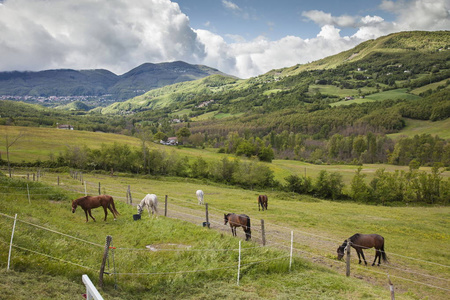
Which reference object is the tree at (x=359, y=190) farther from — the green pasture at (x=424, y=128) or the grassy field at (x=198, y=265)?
the green pasture at (x=424, y=128)

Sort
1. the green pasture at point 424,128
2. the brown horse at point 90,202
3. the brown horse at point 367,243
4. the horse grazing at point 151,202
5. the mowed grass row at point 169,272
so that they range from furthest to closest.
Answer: the green pasture at point 424,128 → the horse grazing at point 151,202 → the brown horse at point 90,202 → the brown horse at point 367,243 → the mowed grass row at point 169,272

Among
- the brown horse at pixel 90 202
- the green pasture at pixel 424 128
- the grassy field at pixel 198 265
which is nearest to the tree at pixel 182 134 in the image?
the grassy field at pixel 198 265

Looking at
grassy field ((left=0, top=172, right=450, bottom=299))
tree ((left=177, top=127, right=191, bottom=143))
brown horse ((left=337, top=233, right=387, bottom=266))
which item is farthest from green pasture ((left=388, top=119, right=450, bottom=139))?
grassy field ((left=0, top=172, right=450, bottom=299))

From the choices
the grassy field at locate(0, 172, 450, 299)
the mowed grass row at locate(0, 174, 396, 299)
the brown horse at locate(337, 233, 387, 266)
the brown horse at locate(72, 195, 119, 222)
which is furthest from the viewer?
the brown horse at locate(72, 195, 119, 222)

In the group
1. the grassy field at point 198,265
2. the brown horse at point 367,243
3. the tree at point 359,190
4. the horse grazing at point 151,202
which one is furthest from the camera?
the tree at point 359,190

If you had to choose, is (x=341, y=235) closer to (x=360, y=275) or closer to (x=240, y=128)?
(x=360, y=275)

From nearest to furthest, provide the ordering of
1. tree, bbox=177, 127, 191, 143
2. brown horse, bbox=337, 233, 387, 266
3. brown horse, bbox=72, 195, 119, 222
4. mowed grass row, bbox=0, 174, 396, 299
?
1. mowed grass row, bbox=0, 174, 396, 299
2. brown horse, bbox=337, 233, 387, 266
3. brown horse, bbox=72, 195, 119, 222
4. tree, bbox=177, 127, 191, 143

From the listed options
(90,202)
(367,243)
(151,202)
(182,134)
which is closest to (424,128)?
(182,134)

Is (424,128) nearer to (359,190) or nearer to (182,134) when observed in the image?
(359,190)

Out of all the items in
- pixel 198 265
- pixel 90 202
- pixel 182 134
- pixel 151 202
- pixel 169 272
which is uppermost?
pixel 182 134

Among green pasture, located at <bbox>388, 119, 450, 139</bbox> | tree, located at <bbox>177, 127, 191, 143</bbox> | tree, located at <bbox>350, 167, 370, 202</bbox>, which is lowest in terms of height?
tree, located at <bbox>350, 167, 370, 202</bbox>

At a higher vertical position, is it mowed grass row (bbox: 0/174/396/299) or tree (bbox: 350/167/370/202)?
mowed grass row (bbox: 0/174/396/299)

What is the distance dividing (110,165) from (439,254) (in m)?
67.5

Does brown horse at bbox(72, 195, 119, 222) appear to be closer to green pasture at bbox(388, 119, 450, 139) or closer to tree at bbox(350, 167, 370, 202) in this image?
tree at bbox(350, 167, 370, 202)
